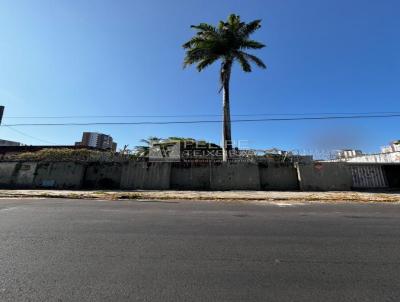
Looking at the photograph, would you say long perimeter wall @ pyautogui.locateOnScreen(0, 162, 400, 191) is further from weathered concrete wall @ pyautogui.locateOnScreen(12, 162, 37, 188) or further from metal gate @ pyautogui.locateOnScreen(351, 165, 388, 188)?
metal gate @ pyautogui.locateOnScreen(351, 165, 388, 188)

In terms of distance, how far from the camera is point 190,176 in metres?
18.5

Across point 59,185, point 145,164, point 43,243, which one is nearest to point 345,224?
point 43,243

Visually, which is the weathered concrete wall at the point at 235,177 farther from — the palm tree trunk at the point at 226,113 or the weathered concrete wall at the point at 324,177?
the weathered concrete wall at the point at 324,177

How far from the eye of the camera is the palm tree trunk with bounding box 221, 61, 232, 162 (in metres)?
19.9

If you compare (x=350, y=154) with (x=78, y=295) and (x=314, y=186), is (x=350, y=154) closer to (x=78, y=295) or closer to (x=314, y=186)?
(x=314, y=186)

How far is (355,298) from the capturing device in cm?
267

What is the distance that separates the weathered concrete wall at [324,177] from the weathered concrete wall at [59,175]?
1684 centimetres

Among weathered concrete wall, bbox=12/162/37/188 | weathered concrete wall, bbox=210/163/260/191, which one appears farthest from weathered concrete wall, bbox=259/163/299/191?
weathered concrete wall, bbox=12/162/37/188

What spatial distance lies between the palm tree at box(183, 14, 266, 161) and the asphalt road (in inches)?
663

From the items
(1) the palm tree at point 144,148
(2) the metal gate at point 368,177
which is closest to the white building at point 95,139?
(1) the palm tree at point 144,148

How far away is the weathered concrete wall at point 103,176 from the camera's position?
18.5 m

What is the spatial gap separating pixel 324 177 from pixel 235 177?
6.54 metres

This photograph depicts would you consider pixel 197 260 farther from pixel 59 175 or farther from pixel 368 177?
pixel 368 177

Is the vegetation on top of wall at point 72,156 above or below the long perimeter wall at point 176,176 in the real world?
above
